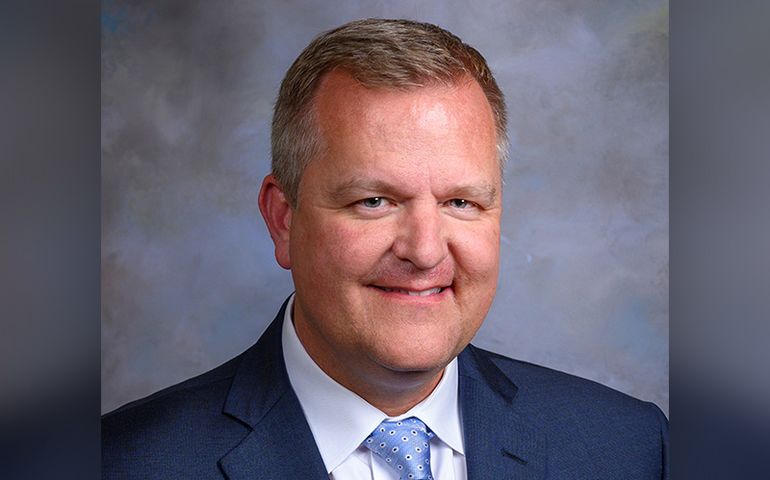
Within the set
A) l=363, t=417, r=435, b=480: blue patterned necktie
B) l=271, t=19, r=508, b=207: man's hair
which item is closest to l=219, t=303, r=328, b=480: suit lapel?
l=363, t=417, r=435, b=480: blue patterned necktie

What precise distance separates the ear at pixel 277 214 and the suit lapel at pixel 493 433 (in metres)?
0.41

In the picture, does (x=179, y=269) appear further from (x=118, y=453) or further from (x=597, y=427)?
(x=597, y=427)

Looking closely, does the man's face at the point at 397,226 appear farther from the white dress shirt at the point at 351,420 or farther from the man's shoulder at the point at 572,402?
the man's shoulder at the point at 572,402

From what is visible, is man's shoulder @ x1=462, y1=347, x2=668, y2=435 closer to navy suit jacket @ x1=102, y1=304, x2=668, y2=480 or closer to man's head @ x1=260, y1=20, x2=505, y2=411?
navy suit jacket @ x1=102, y1=304, x2=668, y2=480

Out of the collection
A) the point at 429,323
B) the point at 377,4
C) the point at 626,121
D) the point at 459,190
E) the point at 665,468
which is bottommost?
the point at 665,468

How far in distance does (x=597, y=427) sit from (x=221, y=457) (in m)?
0.75

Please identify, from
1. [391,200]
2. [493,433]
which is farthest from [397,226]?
[493,433]

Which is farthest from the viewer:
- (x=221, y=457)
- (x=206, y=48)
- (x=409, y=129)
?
(x=206, y=48)

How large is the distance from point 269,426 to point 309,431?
0.07 meters

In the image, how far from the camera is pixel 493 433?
1703mm

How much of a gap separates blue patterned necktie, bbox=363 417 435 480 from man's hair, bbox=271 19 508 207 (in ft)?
1.40

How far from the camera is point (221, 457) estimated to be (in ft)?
5.19

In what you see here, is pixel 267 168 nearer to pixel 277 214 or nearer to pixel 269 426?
pixel 277 214
